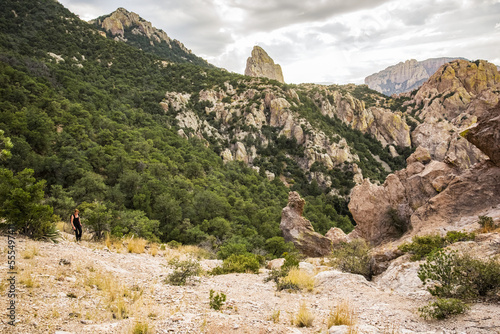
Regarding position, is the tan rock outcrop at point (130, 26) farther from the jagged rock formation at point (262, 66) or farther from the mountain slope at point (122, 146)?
the mountain slope at point (122, 146)

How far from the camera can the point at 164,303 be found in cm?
589

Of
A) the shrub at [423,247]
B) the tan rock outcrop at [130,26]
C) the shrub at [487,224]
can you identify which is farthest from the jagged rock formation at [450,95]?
the tan rock outcrop at [130,26]

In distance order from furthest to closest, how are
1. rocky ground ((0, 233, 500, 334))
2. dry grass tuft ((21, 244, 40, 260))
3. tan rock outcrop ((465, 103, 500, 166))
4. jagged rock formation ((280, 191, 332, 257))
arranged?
jagged rock formation ((280, 191, 332, 257)) → tan rock outcrop ((465, 103, 500, 166)) → dry grass tuft ((21, 244, 40, 260)) → rocky ground ((0, 233, 500, 334))

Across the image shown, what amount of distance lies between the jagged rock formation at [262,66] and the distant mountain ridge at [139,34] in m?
36.8

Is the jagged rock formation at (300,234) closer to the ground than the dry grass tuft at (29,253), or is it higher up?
closer to the ground

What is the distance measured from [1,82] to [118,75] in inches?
1543

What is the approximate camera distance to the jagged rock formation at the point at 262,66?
516 feet

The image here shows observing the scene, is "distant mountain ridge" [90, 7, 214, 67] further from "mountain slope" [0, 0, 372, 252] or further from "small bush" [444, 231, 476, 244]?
"small bush" [444, 231, 476, 244]

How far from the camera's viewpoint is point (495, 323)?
15.4ft

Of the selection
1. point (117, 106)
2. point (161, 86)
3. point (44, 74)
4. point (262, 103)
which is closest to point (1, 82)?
point (44, 74)

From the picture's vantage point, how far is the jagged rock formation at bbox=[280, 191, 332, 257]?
27266mm

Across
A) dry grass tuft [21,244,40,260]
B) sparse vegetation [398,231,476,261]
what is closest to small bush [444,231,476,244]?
sparse vegetation [398,231,476,261]

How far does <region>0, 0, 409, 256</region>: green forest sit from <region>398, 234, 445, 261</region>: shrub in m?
9.95

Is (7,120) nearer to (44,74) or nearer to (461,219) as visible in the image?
(44,74)
